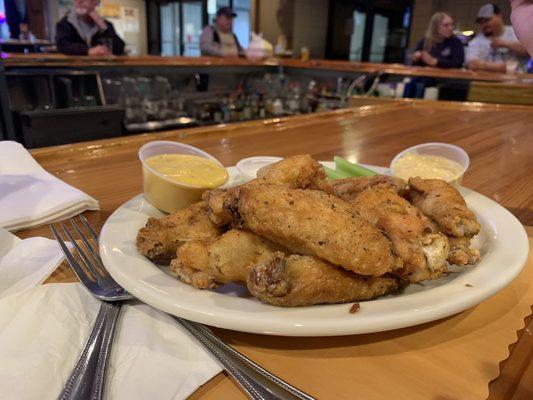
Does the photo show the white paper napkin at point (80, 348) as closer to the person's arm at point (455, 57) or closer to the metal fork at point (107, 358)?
the metal fork at point (107, 358)

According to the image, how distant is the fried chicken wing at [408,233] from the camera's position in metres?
0.90

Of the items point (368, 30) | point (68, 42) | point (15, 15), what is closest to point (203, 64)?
point (68, 42)

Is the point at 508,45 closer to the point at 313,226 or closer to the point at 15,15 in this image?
the point at 313,226

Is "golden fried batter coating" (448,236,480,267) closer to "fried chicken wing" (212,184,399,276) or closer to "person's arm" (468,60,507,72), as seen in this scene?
"fried chicken wing" (212,184,399,276)

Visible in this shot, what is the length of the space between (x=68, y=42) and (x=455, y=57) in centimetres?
666

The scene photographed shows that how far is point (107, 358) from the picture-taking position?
741mm

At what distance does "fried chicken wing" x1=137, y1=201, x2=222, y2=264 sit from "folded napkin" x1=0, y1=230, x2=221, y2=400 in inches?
5.1

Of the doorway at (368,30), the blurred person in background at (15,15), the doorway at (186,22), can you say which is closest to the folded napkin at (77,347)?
the doorway at (368,30)

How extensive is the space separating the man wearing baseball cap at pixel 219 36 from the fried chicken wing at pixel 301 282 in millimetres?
8237

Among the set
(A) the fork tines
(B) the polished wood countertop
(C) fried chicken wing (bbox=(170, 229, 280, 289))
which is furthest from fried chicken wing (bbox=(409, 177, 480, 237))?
(B) the polished wood countertop

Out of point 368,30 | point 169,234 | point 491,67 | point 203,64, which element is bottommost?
point 169,234

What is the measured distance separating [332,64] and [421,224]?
6.00 m

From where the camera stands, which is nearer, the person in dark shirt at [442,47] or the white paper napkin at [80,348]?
the white paper napkin at [80,348]

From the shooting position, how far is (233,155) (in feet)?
6.95
